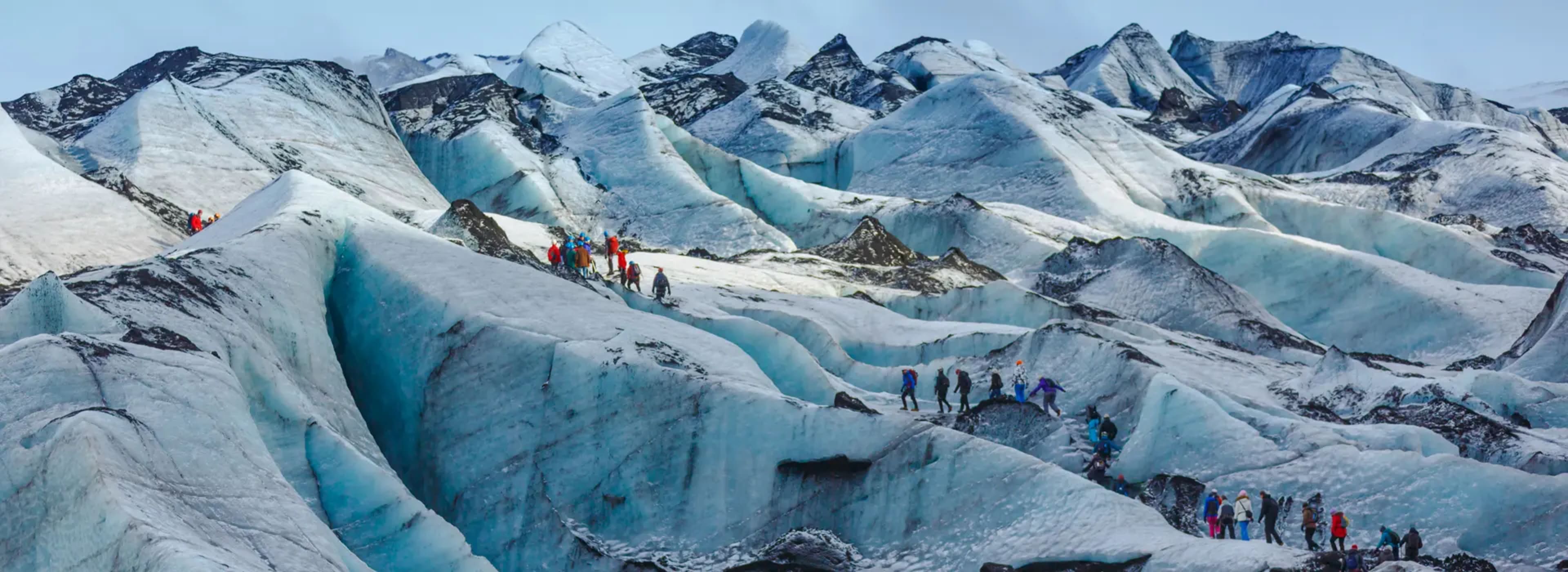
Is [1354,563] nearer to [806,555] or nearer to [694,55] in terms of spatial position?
[806,555]

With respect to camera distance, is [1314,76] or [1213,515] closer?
[1213,515]

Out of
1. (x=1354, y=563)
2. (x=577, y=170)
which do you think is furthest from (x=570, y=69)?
(x=1354, y=563)

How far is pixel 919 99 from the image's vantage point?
3029 inches

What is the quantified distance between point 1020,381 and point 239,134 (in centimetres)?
3910

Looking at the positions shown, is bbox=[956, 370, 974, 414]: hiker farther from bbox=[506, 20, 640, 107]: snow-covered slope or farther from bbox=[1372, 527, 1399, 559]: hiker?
bbox=[506, 20, 640, 107]: snow-covered slope

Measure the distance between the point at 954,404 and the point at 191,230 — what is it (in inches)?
900

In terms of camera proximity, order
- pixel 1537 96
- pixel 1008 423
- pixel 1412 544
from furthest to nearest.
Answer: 1. pixel 1537 96
2. pixel 1008 423
3. pixel 1412 544

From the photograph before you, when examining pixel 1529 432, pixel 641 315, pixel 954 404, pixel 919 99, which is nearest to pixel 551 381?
pixel 641 315

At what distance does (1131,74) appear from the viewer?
5010 inches

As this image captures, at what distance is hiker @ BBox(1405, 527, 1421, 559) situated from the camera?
22.7 metres

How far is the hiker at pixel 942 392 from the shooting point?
3033 centimetres

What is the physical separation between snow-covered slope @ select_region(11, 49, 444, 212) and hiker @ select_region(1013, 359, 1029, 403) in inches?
1062

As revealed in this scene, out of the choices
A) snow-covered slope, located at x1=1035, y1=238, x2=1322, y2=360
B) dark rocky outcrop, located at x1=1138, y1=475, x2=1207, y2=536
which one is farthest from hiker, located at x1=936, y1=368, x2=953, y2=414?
snow-covered slope, located at x1=1035, y1=238, x2=1322, y2=360

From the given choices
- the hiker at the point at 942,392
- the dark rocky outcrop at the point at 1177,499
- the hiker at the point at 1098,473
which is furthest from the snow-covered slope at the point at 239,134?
the dark rocky outcrop at the point at 1177,499
